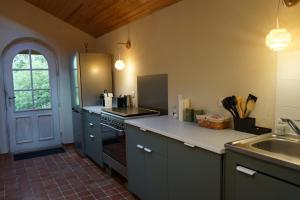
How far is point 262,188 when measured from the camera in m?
1.35

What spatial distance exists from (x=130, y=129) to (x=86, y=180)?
46.3 inches

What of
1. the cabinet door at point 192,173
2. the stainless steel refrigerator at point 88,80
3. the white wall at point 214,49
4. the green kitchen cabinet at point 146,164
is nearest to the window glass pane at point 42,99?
the stainless steel refrigerator at point 88,80

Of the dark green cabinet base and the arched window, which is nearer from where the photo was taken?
the dark green cabinet base

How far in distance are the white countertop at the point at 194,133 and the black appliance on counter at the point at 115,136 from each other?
11.4 inches

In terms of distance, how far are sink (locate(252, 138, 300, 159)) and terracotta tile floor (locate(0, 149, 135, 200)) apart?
5.44 feet

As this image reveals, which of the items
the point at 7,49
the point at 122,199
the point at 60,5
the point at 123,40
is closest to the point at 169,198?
the point at 122,199

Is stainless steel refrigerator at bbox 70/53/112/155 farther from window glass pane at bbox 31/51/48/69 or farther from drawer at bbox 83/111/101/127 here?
window glass pane at bbox 31/51/48/69

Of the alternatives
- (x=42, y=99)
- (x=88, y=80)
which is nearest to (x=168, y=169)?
(x=88, y=80)

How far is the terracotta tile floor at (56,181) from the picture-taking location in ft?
9.36

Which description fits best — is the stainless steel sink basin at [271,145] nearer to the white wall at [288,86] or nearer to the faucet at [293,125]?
the faucet at [293,125]

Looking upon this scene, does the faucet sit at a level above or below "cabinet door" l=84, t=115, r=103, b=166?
above

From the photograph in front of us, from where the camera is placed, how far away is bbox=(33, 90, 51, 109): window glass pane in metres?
4.63

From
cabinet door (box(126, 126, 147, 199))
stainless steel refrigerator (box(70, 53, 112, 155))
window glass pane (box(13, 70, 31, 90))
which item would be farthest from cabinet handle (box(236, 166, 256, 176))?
window glass pane (box(13, 70, 31, 90))

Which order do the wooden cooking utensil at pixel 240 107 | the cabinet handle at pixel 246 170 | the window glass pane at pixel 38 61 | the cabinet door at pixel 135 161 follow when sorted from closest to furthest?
the cabinet handle at pixel 246 170 < the wooden cooking utensil at pixel 240 107 < the cabinet door at pixel 135 161 < the window glass pane at pixel 38 61
